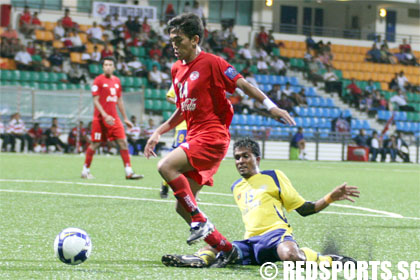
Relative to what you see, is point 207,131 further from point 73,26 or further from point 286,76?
point 286,76

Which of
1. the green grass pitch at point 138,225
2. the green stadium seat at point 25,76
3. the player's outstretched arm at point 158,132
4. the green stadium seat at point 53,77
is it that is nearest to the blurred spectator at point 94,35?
the green stadium seat at point 53,77

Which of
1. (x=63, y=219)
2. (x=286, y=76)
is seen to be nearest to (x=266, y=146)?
(x=286, y=76)

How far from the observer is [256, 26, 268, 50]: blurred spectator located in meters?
30.2

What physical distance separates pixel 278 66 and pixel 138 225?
23.9 m

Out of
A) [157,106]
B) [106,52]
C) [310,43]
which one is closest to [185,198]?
[157,106]

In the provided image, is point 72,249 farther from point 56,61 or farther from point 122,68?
point 122,68

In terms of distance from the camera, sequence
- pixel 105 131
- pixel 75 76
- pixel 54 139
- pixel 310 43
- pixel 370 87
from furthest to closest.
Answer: pixel 310 43, pixel 370 87, pixel 75 76, pixel 54 139, pixel 105 131

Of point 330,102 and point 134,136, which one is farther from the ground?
point 330,102

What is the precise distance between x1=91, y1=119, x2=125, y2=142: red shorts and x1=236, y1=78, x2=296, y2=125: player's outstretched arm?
7505 millimetres

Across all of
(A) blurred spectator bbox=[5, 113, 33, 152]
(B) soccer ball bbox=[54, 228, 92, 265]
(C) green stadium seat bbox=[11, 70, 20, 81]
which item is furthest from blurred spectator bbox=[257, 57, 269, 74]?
(B) soccer ball bbox=[54, 228, 92, 265]

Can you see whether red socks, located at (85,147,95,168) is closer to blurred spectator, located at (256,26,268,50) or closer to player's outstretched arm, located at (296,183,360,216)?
player's outstretched arm, located at (296,183,360,216)

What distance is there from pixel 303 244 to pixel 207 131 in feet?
4.80

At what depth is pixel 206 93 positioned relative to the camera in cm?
475

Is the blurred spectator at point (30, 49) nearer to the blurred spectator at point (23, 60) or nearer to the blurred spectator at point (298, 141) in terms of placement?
the blurred spectator at point (23, 60)
